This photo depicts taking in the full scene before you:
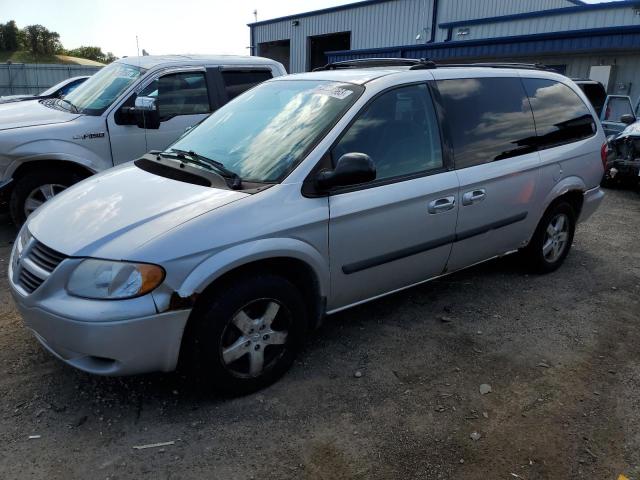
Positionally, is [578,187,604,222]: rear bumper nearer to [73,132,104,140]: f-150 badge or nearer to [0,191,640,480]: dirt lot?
[0,191,640,480]: dirt lot

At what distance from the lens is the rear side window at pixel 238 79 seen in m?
6.27

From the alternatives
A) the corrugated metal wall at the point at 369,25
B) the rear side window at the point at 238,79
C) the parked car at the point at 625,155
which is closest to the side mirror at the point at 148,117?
the rear side window at the point at 238,79

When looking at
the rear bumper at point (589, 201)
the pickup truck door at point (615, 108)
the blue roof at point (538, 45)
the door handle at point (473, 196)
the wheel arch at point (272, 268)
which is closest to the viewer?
the wheel arch at point (272, 268)

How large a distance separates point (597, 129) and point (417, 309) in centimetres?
254

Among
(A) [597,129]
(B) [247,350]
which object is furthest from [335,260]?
(A) [597,129]

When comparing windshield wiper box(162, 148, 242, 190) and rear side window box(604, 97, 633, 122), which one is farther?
rear side window box(604, 97, 633, 122)

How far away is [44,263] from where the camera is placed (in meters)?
2.68

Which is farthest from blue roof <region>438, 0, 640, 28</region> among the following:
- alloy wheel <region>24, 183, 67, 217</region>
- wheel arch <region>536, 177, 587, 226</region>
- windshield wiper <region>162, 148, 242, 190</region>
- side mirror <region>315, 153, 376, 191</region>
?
alloy wheel <region>24, 183, 67, 217</region>

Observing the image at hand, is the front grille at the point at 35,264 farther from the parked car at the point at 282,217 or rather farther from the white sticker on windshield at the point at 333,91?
the white sticker on windshield at the point at 333,91

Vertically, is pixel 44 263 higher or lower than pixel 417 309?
higher

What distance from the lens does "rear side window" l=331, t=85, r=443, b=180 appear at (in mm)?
3254

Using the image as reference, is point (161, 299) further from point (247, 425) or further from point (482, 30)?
point (482, 30)

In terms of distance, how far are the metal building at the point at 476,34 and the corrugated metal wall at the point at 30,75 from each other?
1109 centimetres

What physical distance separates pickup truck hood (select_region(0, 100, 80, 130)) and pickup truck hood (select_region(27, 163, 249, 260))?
101 inches
